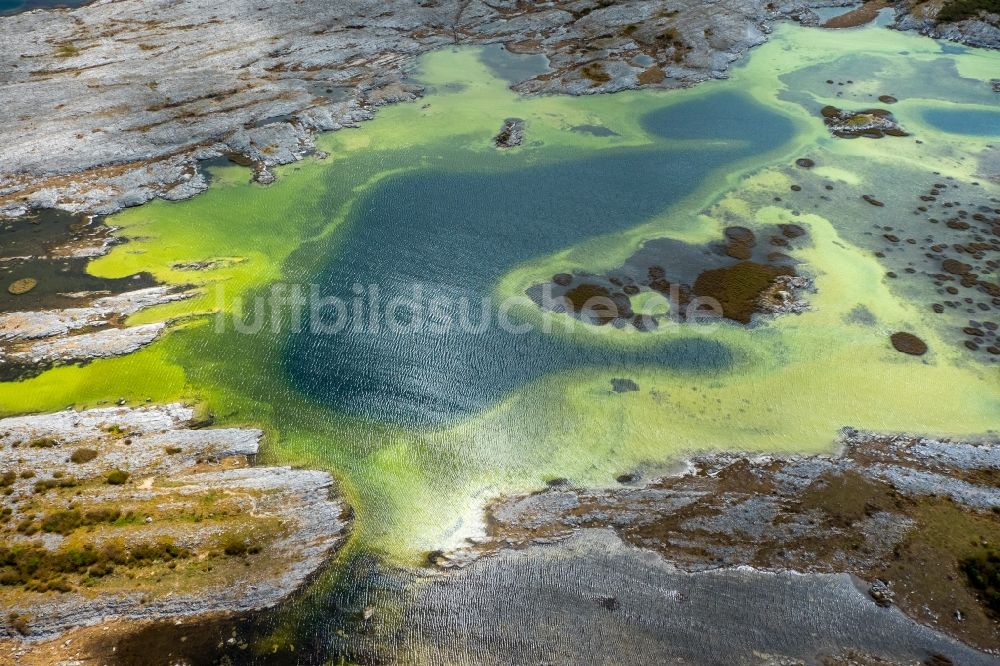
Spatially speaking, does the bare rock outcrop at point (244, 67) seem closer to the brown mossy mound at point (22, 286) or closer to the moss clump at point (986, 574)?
the brown mossy mound at point (22, 286)

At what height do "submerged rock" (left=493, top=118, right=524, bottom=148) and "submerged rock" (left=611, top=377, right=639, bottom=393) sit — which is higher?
"submerged rock" (left=493, top=118, right=524, bottom=148)

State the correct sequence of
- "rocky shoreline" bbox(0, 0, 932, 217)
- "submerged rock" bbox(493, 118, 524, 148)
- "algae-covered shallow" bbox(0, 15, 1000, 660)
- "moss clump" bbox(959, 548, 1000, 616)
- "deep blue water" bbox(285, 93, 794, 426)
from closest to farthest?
"moss clump" bbox(959, 548, 1000, 616) → "algae-covered shallow" bbox(0, 15, 1000, 660) → "deep blue water" bbox(285, 93, 794, 426) → "rocky shoreline" bbox(0, 0, 932, 217) → "submerged rock" bbox(493, 118, 524, 148)

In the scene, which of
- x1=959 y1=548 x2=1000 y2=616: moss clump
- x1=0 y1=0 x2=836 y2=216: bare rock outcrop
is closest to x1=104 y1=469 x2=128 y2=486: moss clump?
x1=0 y1=0 x2=836 y2=216: bare rock outcrop

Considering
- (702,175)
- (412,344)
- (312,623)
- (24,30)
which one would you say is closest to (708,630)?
(312,623)

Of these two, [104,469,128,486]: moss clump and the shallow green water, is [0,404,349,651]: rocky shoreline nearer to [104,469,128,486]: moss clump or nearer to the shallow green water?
[104,469,128,486]: moss clump

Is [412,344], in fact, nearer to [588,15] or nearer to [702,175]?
[702,175]

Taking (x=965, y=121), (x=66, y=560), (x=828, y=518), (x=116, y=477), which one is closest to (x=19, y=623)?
(x=66, y=560)
